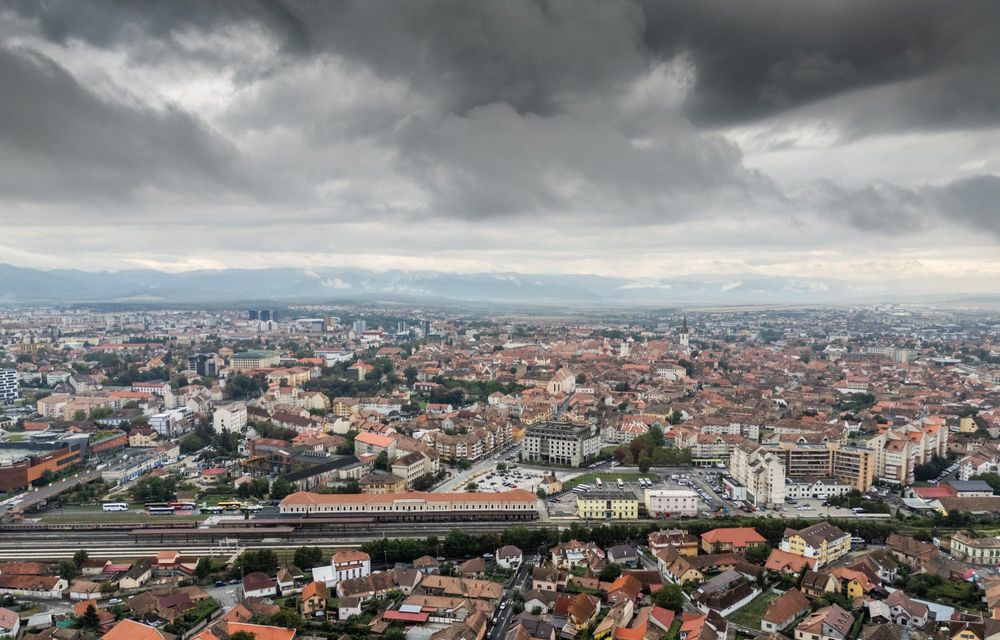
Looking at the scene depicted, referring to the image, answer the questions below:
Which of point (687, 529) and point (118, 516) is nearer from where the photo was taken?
point (687, 529)

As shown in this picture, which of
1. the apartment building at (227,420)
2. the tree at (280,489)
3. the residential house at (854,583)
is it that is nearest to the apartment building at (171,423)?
the apartment building at (227,420)

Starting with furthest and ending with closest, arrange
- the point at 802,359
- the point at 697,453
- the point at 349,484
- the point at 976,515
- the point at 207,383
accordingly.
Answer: the point at 802,359
the point at 207,383
the point at 697,453
the point at 349,484
the point at 976,515

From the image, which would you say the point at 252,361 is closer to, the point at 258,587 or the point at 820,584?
the point at 258,587

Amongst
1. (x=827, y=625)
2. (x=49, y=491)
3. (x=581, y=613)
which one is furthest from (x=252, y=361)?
(x=827, y=625)

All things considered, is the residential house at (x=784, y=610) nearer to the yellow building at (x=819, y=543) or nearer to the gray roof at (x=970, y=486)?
the yellow building at (x=819, y=543)

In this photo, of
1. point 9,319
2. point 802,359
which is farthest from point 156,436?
point 9,319

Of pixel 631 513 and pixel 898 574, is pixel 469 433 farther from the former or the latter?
pixel 898 574
